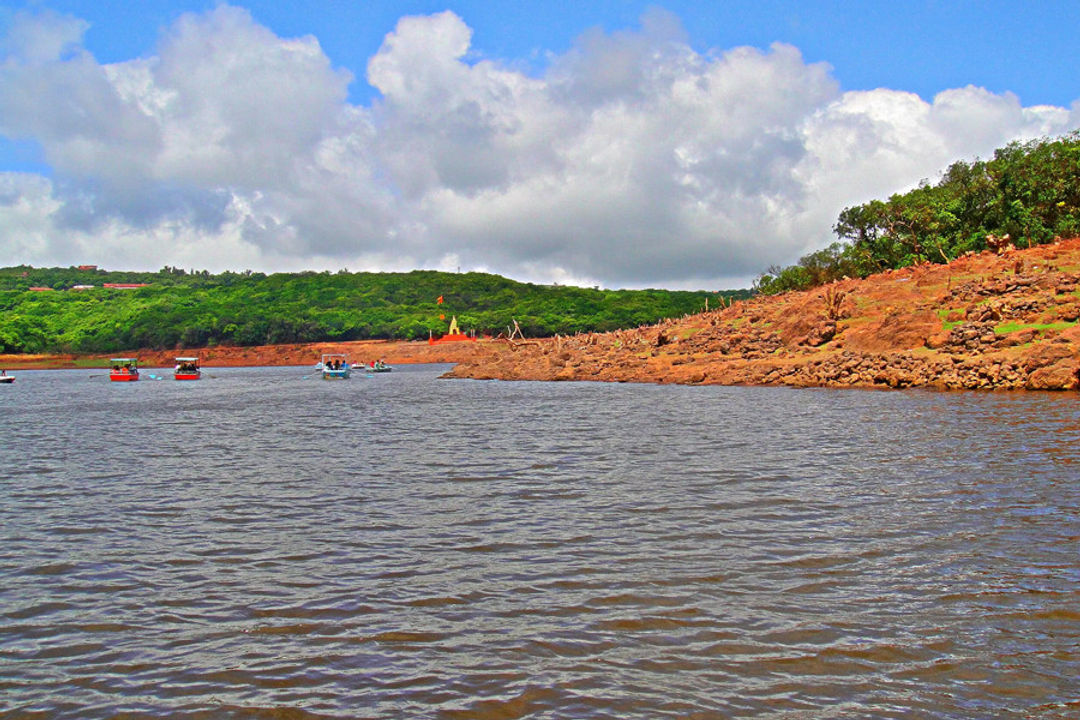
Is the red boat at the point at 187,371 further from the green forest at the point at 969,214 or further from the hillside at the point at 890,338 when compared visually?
the green forest at the point at 969,214

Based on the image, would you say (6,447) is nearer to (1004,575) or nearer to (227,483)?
(227,483)

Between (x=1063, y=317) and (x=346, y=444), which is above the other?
(x=1063, y=317)

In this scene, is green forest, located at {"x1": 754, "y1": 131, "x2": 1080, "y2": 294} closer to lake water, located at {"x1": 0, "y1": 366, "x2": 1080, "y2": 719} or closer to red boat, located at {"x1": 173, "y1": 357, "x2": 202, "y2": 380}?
lake water, located at {"x1": 0, "y1": 366, "x2": 1080, "y2": 719}

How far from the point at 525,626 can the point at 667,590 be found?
6.31 ft

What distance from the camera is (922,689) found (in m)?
6.56

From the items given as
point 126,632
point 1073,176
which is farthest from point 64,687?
point 1073,176

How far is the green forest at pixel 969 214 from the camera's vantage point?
65.1 m

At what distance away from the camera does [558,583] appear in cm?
962

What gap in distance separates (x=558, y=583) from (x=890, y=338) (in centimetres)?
4025

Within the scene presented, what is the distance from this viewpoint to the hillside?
37219 millimetres

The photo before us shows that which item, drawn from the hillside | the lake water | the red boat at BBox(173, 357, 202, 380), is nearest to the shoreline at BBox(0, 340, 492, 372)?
the red boat at BBox(173, 357, 202, 380)

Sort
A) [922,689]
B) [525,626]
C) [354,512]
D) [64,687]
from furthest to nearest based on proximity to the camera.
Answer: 1. [354,512]
2. [525,626]
3. [64,687]
4. [922,689]

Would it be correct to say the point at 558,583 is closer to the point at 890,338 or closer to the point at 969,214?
the point at 890,338

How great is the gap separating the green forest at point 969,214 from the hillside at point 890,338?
11012mm
